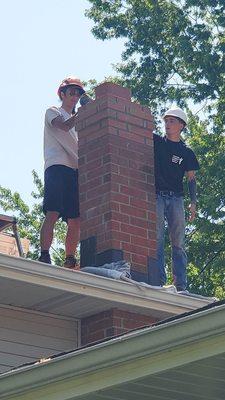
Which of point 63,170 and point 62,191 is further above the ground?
point 63,170

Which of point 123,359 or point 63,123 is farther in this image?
point 63,123

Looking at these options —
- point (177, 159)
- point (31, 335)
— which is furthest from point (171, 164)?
point (31, 335)

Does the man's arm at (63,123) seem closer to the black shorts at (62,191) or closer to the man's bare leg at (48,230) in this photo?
the black shorts at (62,191)

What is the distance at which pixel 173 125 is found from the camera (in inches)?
504

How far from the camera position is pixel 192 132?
2898 centimetres

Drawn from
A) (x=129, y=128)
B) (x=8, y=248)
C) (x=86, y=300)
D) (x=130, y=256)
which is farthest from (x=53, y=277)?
(x=8, y=248)

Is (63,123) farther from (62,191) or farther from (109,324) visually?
(109,324)

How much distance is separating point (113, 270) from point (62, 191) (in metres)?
1.32

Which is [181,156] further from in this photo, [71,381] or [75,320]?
[71,381]

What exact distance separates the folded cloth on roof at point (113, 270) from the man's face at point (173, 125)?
1627 mm

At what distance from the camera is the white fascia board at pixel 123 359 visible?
7398mm

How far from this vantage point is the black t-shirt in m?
12.8

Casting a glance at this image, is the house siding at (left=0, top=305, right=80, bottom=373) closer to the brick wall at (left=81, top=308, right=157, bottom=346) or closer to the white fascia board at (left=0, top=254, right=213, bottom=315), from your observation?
the brick wall at (left=81, top=308, right=157, bottom=346)

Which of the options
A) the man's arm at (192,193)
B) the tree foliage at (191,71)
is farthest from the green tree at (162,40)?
the man's arm at (192,193)
